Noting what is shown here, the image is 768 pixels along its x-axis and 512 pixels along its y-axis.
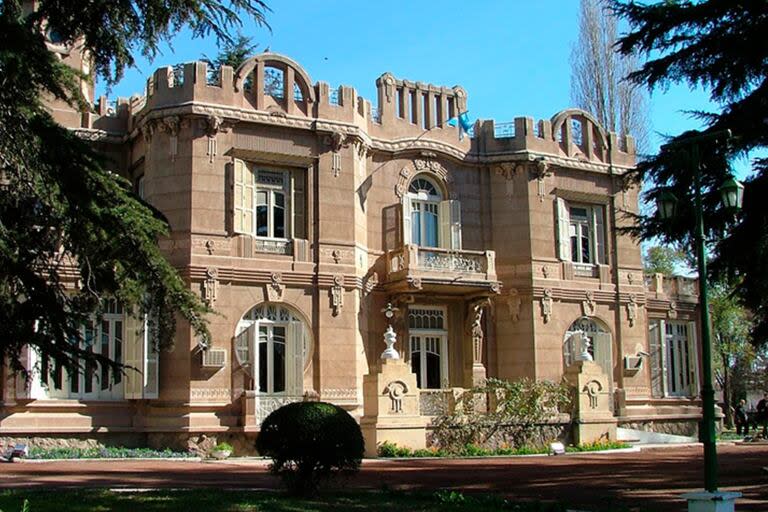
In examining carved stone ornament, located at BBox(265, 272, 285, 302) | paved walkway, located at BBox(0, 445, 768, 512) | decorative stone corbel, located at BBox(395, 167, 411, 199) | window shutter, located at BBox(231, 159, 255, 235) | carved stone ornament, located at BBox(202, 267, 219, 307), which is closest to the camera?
paved walkway, located at BBox(0, 445, 768, 512)

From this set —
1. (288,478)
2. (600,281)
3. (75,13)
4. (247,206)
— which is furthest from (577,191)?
(75,13)

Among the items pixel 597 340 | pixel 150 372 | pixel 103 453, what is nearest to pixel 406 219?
pixel 597 340

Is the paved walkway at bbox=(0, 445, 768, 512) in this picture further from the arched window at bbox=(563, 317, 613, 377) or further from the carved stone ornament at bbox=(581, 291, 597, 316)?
the carved stone ornament at bbox=(581, 291, 597, 316)

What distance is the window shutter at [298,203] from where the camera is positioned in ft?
89.1

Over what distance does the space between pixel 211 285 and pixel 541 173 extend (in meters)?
11.5

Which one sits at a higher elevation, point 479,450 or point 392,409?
point 392,409

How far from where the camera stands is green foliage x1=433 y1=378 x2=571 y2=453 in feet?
84.3

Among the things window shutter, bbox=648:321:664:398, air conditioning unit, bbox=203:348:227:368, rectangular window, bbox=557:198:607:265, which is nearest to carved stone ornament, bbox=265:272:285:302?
air conditioning unit, bbox=203:348:227:368

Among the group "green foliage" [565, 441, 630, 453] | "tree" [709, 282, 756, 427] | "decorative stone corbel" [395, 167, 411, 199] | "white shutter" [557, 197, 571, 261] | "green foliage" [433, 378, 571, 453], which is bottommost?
"green foliage" [565, 441, 630, 453]

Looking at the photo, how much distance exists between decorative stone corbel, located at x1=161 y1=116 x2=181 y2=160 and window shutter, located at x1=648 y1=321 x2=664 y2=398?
17.8 meters

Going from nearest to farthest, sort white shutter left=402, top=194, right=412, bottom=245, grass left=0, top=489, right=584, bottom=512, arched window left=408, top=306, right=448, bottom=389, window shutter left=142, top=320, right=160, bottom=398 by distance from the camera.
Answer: grass left=0, top=489, right=584, bottom=512, window shutter left=142, top=320, right=160, bottom=398, white shutter left=402, top=194, right=412, bottom=245, arched window left=408, top=306, right=448, bottom=389

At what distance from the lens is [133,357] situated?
2580cm

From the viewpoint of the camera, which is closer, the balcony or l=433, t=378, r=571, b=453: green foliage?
l=433, t=378, r=571, b=453: green foliage

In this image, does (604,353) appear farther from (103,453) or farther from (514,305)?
(103,453)
